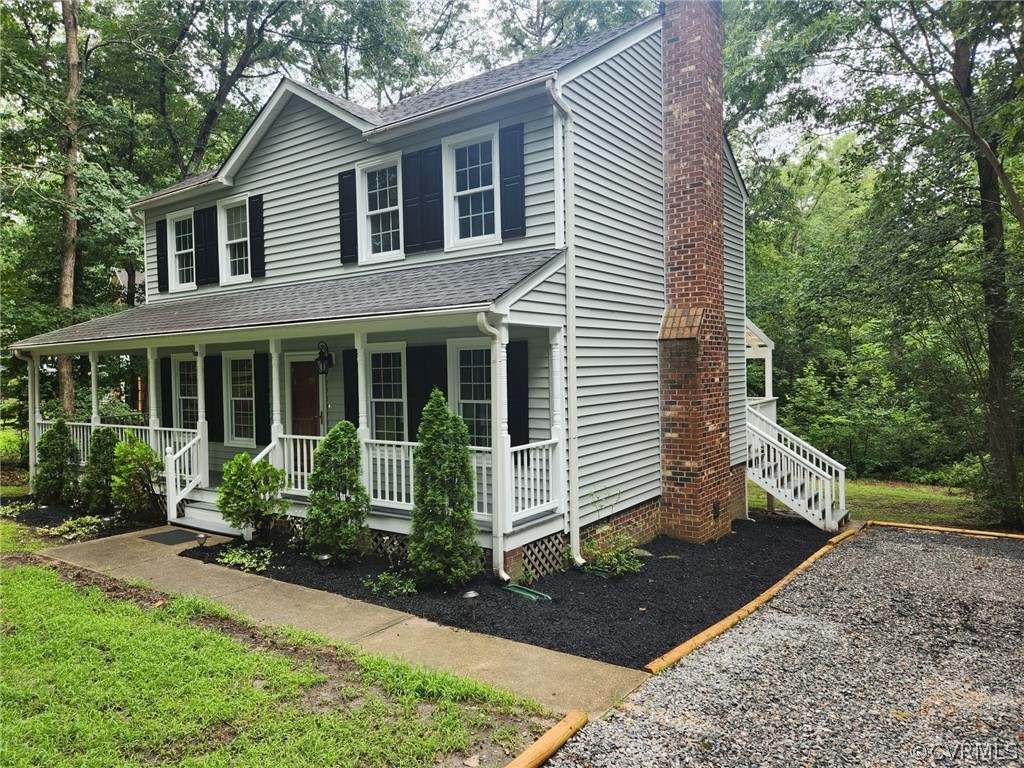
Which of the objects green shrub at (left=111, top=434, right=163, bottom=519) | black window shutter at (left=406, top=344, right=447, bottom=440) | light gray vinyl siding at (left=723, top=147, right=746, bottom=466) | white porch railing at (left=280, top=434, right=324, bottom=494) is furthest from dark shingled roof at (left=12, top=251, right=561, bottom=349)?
light gray vinyl siding at (left=723, top=147, right=746, bottom=466)

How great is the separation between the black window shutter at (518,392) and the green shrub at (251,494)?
333 cm

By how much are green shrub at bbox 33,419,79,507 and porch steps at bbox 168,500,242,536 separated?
330 cm

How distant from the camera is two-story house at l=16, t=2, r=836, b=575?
762 cm

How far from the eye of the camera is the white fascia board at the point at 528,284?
6539mm

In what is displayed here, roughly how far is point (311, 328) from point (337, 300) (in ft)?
2.40

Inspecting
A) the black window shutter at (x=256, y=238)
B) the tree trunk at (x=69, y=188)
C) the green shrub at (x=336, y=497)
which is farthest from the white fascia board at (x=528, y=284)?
the tree trunk at (x=69, y=188)

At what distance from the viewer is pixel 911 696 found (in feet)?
14.7

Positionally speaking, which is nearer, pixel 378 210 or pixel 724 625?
pixel 724 625

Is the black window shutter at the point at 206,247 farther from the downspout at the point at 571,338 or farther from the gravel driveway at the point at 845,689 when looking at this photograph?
the gravel driveway at the point at 845,689

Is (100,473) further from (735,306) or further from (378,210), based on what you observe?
(735,306)

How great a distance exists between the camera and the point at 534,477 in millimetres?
7320

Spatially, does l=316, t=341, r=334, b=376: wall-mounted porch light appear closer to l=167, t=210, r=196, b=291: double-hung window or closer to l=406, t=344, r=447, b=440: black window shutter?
l=406, t=344, r=447, b=440: black window shutter

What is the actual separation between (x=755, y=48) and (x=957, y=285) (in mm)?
8060

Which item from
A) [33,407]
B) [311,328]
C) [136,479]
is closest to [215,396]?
[136,479]
